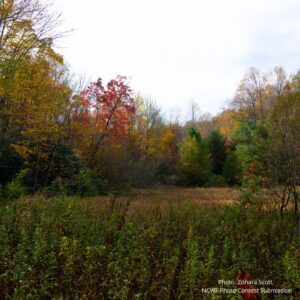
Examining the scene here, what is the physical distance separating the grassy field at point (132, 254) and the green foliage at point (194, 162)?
82.7 ft

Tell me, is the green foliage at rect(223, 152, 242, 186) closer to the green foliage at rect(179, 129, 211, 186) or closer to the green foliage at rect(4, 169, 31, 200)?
the green foliage at rect(179, 129, 211, 186)

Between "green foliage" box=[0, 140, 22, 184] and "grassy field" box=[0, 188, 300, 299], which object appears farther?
Answer: "green foliage" box=[0, 140, 22, 184]

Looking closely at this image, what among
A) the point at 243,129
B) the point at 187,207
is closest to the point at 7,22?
the point at 187,207

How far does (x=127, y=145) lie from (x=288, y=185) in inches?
793

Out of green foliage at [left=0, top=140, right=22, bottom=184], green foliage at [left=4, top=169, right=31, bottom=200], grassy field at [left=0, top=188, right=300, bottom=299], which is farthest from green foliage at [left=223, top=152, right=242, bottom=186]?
green foliage at [left=4, top=169, right=31, bottom=200]

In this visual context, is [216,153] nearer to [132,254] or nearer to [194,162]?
[194,162]

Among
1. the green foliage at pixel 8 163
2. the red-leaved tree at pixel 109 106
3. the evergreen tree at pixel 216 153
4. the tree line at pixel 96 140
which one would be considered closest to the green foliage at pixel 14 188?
the tree line at pixel 96 140

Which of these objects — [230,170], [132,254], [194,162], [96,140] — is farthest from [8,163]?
[230,170]

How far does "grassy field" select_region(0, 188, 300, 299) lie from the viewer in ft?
11.5

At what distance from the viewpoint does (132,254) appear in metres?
4.43

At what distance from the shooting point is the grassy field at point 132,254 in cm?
349

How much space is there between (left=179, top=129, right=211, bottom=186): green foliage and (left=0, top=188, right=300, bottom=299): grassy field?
25.2 m

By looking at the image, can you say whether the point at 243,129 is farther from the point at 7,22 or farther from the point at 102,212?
the point at 102,212

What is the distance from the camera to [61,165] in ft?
59.2
